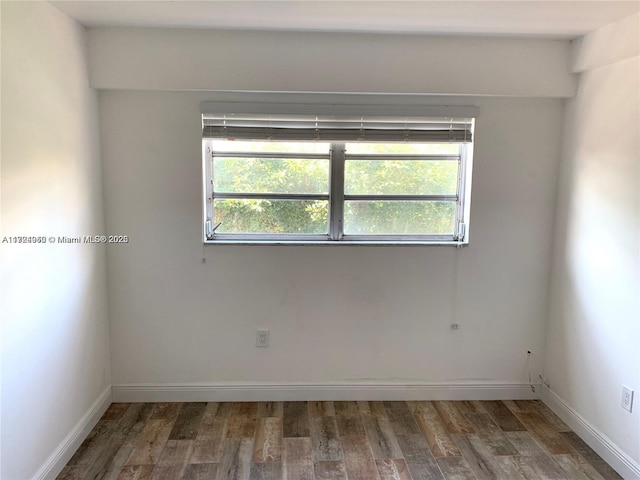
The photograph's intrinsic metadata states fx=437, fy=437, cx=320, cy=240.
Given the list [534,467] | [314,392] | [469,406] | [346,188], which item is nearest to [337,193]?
[346,188]

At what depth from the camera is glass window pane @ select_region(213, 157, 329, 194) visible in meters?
2.70

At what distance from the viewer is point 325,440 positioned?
2406 mm

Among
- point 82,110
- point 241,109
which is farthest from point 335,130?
point 82,110

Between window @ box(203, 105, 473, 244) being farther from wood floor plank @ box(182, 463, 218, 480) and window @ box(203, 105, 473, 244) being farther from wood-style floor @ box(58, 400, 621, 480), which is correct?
wood floor plank @ box(182, 463, 218, 480)

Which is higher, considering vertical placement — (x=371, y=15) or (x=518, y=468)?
(x=371, y=15)

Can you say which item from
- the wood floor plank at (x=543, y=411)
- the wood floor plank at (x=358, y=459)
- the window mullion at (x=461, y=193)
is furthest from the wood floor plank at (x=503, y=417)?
the window mullion at (x=461, y=193)

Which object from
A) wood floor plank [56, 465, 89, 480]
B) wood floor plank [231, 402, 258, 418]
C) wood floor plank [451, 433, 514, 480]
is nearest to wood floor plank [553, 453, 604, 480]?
wood floor plank [451, 433, 514, 480]

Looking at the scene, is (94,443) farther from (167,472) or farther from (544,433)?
(544,433)

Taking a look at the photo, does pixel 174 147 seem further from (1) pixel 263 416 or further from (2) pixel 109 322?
(1) pixel 263 416

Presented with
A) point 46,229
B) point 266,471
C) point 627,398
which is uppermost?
point 46,229

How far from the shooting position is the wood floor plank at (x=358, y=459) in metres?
2.13

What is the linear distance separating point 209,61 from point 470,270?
1.99m

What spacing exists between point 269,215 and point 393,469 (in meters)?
1.58

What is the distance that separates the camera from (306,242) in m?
2.70
